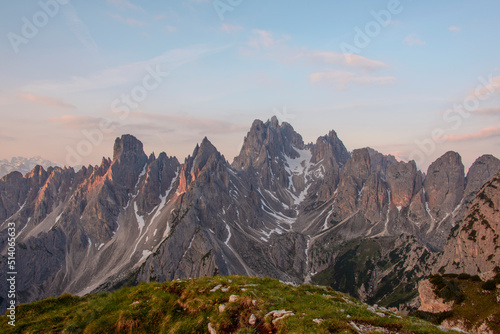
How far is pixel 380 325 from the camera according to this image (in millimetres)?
15047

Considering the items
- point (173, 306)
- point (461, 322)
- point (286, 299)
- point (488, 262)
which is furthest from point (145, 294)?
point (488, 262)

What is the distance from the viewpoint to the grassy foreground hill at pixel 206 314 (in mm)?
15141

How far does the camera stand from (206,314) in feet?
57.1

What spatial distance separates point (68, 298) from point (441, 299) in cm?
4623

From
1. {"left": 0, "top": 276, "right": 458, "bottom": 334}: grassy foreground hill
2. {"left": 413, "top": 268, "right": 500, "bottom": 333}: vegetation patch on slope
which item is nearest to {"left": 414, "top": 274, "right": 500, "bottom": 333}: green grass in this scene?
{"left": 413, "top": 268, "right": 500, "bottom": 333}: vegetation patch on slope

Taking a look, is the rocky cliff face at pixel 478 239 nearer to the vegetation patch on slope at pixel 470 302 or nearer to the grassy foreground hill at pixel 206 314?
the vegetation patch on slope at pixel 470 302

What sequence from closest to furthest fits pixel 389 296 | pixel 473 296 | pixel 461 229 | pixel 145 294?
pixel 145 294
pixel 473 296
pixel 461 229
pixel 389 296

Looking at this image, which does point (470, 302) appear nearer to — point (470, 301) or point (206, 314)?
point (470, 301)

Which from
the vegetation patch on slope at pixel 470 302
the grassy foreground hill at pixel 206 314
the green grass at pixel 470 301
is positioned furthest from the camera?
the green grass at pixel 470 301

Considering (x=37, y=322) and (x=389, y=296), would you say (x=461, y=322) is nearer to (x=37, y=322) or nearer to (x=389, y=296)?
(x=37, y=322)

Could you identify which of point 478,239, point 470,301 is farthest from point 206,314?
point 478,239

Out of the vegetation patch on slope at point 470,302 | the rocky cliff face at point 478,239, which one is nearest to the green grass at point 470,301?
the vegetation patch on slope at point 470,302

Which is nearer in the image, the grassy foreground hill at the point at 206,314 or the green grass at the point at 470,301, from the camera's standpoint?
the grassy foreground hill at the point at 206,314

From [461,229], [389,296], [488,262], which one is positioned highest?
[461,229]
